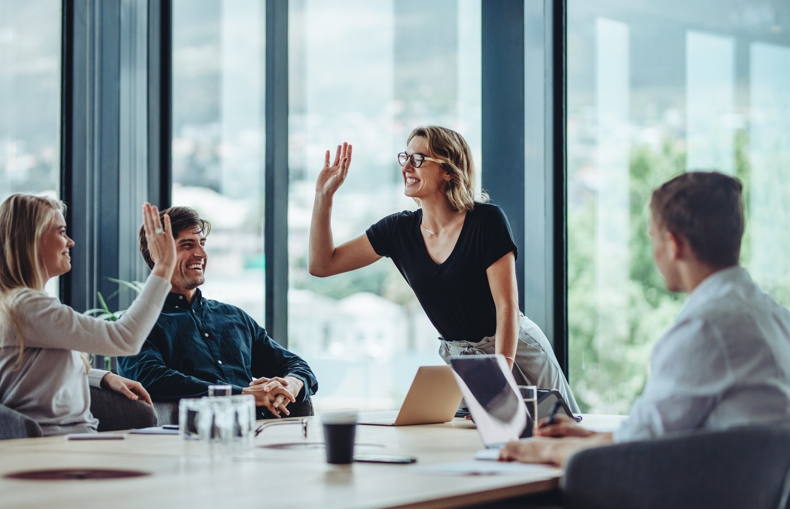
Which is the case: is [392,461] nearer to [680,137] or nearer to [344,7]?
[680,137]

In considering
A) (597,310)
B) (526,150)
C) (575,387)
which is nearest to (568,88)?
(526,150)

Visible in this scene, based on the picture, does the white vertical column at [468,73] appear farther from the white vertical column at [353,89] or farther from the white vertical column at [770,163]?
the white vertical column at [770,163]

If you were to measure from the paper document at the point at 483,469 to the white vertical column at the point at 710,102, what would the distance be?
2044mm

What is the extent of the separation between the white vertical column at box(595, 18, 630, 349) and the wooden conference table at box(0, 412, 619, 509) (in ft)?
5.93

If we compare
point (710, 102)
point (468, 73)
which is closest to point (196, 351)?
point (710, 102)

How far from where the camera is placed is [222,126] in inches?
205

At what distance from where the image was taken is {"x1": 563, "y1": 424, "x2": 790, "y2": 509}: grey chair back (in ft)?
4.03

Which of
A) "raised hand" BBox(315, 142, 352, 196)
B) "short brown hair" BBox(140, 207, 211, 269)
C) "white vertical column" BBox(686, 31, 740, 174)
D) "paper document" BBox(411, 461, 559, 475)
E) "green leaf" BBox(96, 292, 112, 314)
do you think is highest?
"white vertical column" BBox(686, 31, 740, 174)

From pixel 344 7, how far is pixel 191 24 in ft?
3.46

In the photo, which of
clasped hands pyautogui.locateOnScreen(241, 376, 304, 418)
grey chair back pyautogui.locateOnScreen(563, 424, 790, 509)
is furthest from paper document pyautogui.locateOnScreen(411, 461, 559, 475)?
clasped hands pyautogui.locateOnScreen(241, 376, 304, 418)

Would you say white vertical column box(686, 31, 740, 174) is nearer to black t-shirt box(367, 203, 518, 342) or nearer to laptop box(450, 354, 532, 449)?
black t-shirt box(367, 203, 518, 342)

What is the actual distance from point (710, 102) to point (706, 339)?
6.87 ft

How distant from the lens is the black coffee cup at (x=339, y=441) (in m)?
1.50

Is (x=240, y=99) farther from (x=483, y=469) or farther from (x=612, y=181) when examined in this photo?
(x=483, y=469)
